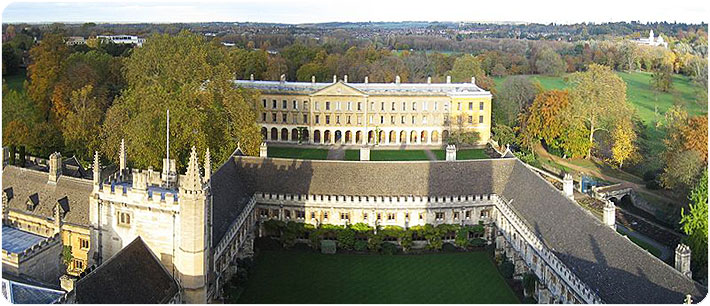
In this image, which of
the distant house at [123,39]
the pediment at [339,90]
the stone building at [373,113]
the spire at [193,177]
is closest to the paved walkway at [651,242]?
the spire at [193,177]

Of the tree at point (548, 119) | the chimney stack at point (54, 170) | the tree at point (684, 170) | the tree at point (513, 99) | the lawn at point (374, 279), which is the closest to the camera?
the lawn at point (374, 279)

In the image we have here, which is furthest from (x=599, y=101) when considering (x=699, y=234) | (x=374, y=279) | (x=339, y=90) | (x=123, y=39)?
(x=123, y=39)

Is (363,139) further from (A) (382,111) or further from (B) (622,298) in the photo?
(B) (622,298)

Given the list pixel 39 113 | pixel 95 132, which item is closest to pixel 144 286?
pixel 95 132

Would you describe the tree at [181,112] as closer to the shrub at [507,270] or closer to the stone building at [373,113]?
the stone building at [373,113]

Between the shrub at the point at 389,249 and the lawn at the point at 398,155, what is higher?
the lawn at the point at 398,155

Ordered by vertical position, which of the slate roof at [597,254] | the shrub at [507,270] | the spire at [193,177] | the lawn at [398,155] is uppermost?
the spire at [193,177]

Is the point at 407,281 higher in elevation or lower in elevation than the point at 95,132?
lower
